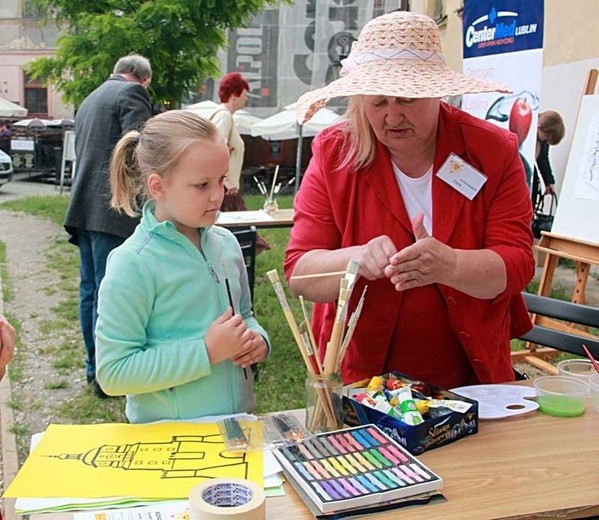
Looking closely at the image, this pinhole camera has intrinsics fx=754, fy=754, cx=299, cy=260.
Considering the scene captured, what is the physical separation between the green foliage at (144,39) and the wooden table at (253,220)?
14.5ft

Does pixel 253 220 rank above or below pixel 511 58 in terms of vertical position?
below

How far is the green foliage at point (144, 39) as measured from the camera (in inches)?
370

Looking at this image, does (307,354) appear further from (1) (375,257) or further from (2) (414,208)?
(2) (414,208)

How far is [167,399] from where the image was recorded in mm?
1623

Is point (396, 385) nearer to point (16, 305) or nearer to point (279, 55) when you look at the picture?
point (16, 305)

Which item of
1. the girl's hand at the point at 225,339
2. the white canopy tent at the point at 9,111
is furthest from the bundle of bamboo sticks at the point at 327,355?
the white canopy tent at the point at 9,111

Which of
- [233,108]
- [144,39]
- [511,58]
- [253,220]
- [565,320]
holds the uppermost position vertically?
[144,39]

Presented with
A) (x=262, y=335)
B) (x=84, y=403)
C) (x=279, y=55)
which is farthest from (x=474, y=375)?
(x=279, y=55)

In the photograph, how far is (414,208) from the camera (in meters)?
1.91

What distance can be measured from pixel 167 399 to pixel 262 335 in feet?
0.84

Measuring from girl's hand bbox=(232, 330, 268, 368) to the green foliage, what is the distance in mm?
8348

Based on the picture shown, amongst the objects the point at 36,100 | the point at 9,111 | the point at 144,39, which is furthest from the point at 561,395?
the point at 36,100

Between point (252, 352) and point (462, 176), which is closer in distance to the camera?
point (252, 352)

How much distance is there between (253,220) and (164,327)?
400 centimetres
